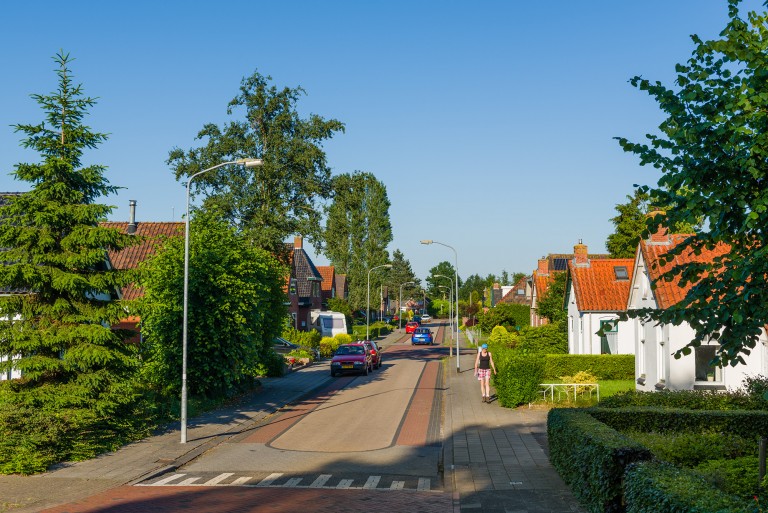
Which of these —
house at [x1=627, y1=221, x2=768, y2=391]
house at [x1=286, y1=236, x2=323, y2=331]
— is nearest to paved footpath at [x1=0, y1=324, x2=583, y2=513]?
house at [x1=627, y1=221, x2=768, y2=391]

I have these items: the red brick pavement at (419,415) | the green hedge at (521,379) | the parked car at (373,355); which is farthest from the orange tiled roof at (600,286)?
the green hedge at (521,379)

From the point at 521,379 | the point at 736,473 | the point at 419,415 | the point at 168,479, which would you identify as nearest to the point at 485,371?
the point at 521,379

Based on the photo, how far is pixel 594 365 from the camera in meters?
34.2

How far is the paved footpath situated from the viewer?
1201 centimetres

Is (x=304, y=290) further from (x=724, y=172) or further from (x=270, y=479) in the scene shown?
(x=724, y=172)

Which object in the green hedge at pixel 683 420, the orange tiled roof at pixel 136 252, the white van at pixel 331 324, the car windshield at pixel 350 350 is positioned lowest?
the green hedge at pixel 683 420

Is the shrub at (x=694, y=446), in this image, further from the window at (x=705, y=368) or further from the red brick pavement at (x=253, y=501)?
the window at (x=705, y=368)

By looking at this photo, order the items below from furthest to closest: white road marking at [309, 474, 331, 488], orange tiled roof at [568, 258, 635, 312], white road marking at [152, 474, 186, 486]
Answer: orange tiled roof at [568, 258, 635, 312]
white road marking at [152, 474, 186, 486]
white road marking at [309, 474, 331, 488]

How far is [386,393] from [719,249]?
13488mm

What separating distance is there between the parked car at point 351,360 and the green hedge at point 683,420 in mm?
22600

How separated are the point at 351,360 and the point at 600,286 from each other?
1364 cm

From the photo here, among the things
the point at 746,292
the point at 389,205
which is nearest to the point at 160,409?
the point at 746,292

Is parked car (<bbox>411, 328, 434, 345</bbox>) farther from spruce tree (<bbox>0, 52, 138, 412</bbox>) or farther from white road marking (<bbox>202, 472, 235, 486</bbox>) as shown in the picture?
white road marking (<bbox>202, 472, 235, 486</bbox>)

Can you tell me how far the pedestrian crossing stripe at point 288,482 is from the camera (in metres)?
13.8
